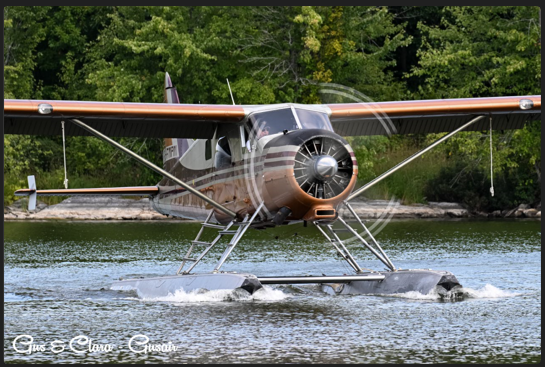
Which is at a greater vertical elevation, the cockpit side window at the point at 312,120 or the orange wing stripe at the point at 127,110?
the orange wing stripe at the point at 127,110

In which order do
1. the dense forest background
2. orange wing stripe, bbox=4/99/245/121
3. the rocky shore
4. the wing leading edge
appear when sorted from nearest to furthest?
orange wing stripe, bbox=4/99/245/121, the wing leading edge, the rocky shore, the dense forest background

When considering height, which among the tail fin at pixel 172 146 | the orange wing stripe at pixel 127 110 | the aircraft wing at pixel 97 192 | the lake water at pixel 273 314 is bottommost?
the lake water at pixel 273 314

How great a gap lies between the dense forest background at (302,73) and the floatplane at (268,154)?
1414cm

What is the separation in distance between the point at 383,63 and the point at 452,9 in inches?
155

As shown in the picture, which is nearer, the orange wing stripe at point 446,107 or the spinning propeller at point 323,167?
the spinning propeller at point 323,167

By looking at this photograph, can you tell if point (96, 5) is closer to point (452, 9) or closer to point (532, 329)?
point (452, 9)

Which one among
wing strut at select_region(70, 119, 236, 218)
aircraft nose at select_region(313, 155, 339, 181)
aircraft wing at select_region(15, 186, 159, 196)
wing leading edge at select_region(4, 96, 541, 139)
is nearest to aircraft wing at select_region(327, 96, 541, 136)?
wing leading edge at select_region(4, 96, 541, 139)

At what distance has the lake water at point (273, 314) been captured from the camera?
917cm

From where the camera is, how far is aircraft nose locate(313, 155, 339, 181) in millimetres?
11688

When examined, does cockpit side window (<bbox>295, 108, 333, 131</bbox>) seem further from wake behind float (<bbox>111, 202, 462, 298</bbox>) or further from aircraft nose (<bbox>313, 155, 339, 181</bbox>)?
wake behind float (<bbox>111, 202, 462, 298</bbox>)

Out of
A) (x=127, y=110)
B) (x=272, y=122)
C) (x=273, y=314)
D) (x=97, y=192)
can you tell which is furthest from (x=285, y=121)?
(x=97, y=192)

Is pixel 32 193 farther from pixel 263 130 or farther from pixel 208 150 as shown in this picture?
pixel 263 130

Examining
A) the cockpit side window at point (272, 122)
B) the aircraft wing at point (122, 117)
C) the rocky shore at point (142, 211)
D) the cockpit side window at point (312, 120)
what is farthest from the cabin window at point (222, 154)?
the rocky shore at point (142, 211)

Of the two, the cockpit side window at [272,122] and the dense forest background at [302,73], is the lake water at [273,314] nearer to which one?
the cockpit side window at [272,122]
